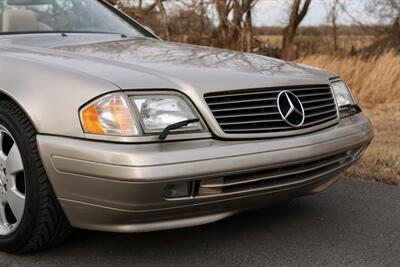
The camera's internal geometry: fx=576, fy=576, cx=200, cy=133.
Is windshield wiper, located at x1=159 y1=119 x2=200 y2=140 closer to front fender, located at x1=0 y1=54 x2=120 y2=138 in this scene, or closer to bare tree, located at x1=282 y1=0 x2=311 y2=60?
front fender, located at x1=0 y1=54 x2=120 y2=138

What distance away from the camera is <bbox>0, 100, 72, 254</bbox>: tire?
9.04 ft

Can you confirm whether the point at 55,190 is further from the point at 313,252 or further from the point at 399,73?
the point at 399,73

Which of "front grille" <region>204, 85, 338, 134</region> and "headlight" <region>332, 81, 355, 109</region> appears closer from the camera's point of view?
"front grille" <region>204, 85, 338, 134</region>

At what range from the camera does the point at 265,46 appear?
15.0 meters

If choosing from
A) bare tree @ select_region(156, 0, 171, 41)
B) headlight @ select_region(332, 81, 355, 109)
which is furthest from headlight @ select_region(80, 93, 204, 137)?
bare tree @ select_region(156, 0, 171, 41)

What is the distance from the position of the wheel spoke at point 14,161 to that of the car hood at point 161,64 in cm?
48

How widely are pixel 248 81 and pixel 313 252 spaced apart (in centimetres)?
96

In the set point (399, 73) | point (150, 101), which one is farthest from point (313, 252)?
point (399, 73)

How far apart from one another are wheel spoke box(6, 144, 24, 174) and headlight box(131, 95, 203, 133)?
0.70m

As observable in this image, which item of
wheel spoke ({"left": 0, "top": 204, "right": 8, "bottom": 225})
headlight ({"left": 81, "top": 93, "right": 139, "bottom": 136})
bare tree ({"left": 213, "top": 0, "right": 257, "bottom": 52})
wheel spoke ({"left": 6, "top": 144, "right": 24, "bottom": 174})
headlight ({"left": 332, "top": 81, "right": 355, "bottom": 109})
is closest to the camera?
headlight ({"left": 81, "top": 93, "right": 139, "bottom": 136})

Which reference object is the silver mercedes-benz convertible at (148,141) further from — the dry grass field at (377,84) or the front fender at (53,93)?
the dry grass field at (377,84)

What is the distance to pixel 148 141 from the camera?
8.35 ft

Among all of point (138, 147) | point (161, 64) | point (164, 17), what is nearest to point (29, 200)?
point (138, 147)

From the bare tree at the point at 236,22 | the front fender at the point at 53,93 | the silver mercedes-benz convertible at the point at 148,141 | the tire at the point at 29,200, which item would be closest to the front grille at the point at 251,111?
the silver mercedes-benz convertible at the point at 148,141
